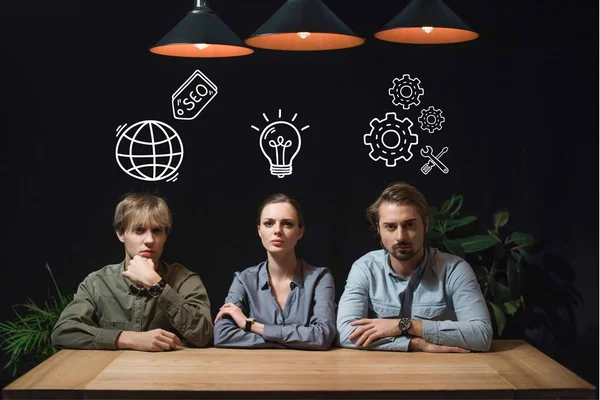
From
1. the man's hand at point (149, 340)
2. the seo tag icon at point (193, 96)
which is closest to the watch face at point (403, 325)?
the man's hand at point (149, 340)

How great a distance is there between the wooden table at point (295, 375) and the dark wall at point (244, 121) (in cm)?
144

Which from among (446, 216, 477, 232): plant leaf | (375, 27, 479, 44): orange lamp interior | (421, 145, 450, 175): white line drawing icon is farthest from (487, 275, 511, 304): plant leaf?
(375, 27, 479, 44): orange lamp interior

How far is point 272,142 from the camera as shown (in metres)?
5.87

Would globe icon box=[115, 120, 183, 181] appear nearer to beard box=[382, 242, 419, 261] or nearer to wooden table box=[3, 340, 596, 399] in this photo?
wooden table box=[3, 340, 596, 399]

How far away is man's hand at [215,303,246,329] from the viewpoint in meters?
4.68

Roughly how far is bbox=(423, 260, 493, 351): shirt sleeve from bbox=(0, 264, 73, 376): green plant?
8.06 feet

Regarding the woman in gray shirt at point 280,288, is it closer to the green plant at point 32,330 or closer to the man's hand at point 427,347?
the man's hand at point 427,347

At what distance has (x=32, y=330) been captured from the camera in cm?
573

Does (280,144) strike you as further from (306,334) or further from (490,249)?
(306,334)

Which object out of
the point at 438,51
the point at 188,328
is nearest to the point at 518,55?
the point at 438,51

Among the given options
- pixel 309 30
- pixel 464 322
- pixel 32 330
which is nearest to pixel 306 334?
pixel 464 322

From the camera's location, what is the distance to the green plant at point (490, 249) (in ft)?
18.6

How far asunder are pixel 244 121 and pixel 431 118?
1.20 meters

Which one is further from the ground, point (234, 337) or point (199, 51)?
point (199, 51)
